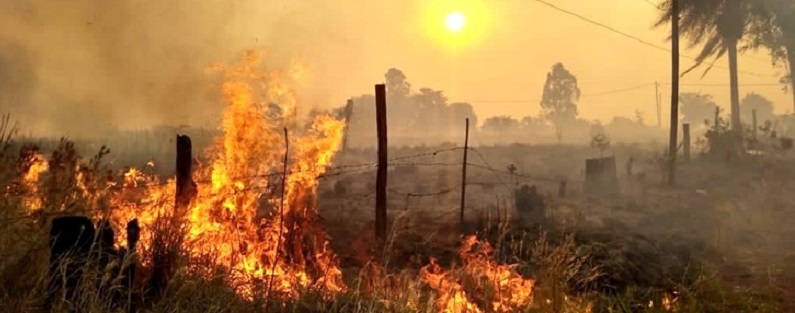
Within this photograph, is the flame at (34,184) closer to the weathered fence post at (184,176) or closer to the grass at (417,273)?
the grass at (417,273)

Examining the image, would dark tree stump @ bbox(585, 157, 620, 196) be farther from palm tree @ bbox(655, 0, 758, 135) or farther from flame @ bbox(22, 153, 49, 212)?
flame @ bbox(22, 153, 49, 212)

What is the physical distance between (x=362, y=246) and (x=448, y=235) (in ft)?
7.73

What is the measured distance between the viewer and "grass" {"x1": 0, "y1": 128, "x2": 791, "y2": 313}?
4836 mm

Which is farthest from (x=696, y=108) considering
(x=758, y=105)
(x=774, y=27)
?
(x=774, y=27)

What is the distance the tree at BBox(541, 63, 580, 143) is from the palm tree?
60231 millimetres

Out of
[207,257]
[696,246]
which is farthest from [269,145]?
[696,246]

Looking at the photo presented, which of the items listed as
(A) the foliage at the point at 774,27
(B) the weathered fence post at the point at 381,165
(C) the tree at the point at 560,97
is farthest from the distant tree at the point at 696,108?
(B) the weathered fence post at the point at 381,165

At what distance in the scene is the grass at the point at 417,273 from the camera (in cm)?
484

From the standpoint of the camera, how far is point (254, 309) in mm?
5223

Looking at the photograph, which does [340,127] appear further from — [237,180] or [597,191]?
[597,191]

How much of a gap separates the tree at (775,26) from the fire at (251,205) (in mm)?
30641

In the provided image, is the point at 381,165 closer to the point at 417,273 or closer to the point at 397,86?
the point at 417,273

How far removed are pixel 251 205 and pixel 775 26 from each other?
34.5 meters

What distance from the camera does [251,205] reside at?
839cm
